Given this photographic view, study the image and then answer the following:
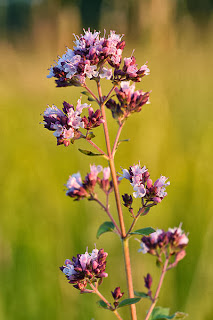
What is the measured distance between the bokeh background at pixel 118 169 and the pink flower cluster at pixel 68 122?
0.71 metres

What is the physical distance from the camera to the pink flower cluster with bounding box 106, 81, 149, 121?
129cm

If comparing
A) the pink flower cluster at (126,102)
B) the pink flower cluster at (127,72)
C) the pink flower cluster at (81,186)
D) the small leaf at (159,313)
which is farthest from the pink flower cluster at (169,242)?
the pink flower cluster at (127,72)

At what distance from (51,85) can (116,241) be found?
1.56 meters

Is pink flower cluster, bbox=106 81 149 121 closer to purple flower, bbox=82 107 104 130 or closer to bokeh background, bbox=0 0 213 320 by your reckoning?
purple flower, bbox=82 107 104 130

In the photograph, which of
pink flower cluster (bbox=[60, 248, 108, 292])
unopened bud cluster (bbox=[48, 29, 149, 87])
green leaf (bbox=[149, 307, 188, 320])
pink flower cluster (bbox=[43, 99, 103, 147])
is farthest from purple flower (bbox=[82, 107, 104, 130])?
green leaf (bbox=[149, 307, 188, 320])

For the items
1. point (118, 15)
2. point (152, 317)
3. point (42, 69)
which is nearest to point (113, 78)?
point (152, 317)

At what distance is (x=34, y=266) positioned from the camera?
5.93ft

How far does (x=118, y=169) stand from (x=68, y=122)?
1.03m

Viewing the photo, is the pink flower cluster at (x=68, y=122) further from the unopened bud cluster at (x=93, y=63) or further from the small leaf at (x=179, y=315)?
the small leaf at (x=179, y=315)

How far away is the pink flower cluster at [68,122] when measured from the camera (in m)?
1.18

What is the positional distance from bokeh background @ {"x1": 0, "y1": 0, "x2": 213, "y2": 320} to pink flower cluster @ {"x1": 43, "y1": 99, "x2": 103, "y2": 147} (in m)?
0.71

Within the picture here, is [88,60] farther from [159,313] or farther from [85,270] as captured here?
[159,313]

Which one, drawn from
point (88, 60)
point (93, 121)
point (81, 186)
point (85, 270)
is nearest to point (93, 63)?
point (88, 60)

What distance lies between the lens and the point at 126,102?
129 centimetres
